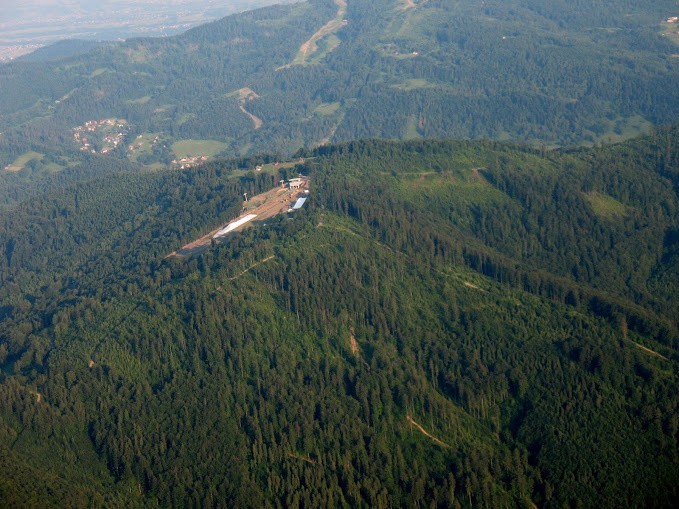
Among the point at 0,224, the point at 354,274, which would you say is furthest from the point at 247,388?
the point at 0,224

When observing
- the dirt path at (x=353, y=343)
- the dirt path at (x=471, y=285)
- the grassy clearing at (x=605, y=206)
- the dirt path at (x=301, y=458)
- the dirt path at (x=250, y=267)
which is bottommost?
the grassy clearing at (x=605, y=206)

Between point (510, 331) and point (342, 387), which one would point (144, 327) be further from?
point (510, 331)

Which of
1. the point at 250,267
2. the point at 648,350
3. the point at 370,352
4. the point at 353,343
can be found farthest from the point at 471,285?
the point at 250,267

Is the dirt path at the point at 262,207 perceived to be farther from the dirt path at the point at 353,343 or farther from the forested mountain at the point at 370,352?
the dirt path at the point at 353,343

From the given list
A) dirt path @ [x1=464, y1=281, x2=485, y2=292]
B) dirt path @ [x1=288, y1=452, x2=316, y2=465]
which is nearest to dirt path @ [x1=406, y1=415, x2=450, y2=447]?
dirt path @ [x1=288, y1=452, x2=316, y2=465]

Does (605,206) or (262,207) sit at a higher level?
(262,207)

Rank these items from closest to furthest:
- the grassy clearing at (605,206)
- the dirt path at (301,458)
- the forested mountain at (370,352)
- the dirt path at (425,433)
Result: 1. the forested mountain at (370,352)
2. the dirt path at (301,458)
3. the dirt path at (425,433)
4. the grassy clearing at (605,206)

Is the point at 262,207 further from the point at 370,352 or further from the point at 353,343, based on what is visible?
the point at 370,352

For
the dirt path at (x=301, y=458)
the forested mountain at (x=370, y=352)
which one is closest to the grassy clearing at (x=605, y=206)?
the forested mountain at (x=370, y=352)
